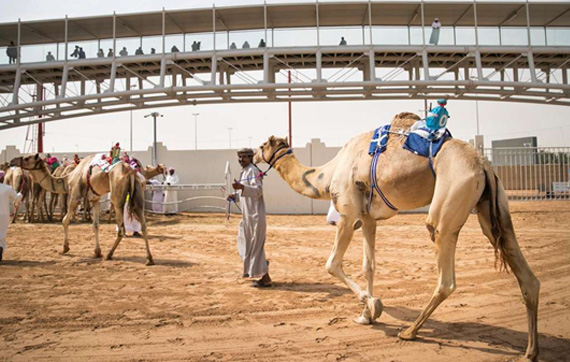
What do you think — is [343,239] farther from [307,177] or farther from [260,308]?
[260,308]

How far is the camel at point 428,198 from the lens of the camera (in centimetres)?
393

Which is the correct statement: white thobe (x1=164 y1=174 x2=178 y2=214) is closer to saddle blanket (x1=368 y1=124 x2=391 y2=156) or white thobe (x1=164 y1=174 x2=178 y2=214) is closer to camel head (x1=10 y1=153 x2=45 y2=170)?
camel head (x1=10 y1=153 x2=45 y2=170)

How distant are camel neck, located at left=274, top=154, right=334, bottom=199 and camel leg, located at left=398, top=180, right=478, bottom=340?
1753 millimetres

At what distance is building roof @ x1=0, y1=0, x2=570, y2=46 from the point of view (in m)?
18.8

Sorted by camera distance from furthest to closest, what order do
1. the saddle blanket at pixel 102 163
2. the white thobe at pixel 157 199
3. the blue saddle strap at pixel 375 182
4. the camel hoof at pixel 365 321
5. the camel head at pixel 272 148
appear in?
the white thobe at pixel 157 199 → the saddle blanket at pixel 102 163 → the camel head at pixel 272 148 → the camel hoof at pixel 365 321 → the blue saddle strap at pixel 375 182

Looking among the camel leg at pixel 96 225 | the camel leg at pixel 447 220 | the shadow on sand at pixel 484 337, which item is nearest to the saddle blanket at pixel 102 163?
the camel leg at pixel 96 225

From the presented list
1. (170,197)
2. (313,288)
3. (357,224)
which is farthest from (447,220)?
(170,197)

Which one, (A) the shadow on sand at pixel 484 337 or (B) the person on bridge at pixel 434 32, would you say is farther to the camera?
(B) the person on bridge at pixel 434 32

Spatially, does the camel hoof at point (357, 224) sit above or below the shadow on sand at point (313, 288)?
above

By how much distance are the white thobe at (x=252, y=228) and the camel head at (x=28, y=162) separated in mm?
8724

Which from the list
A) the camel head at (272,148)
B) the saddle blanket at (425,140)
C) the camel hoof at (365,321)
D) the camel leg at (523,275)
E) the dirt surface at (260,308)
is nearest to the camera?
the camel leg at (523,275)

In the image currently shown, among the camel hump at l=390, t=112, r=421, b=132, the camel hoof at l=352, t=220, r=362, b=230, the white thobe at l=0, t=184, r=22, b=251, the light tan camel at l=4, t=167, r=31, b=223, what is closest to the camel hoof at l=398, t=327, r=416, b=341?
the camel hoof at l=352, t=220, r=362, b=230

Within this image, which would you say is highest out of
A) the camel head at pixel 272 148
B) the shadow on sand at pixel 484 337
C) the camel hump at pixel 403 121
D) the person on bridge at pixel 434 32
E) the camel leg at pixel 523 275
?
the person on bridge at pixel 434 32

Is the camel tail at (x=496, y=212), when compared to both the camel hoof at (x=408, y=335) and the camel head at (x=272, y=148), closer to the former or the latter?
the camel hoof at (x=408, y=335)
